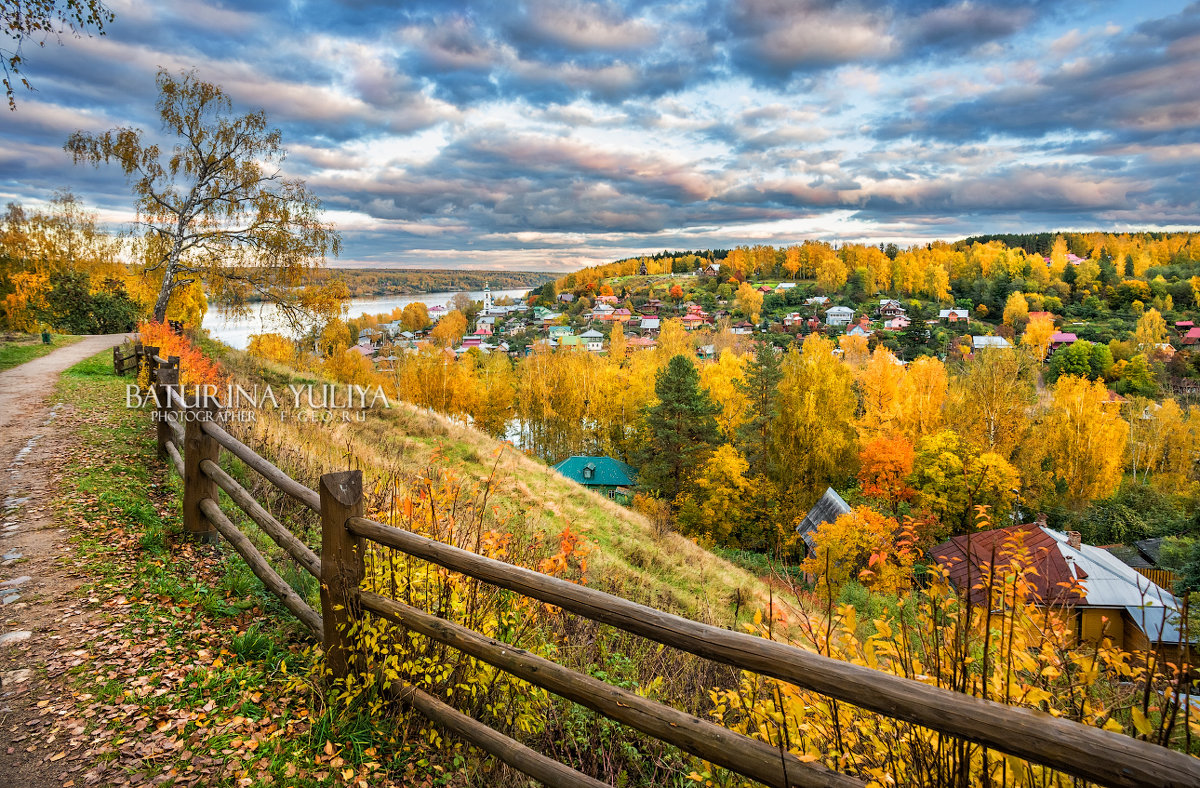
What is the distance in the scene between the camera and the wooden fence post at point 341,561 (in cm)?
337

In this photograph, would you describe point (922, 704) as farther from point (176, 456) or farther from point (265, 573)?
point (176, 456)

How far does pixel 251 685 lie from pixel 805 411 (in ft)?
109

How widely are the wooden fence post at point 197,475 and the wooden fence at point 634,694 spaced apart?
811mm

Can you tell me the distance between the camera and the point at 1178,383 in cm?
6006

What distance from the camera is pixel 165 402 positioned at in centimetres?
728

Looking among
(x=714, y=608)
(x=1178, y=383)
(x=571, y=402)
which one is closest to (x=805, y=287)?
(x=1178, y=383)

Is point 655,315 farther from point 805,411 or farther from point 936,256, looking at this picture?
point 805,411

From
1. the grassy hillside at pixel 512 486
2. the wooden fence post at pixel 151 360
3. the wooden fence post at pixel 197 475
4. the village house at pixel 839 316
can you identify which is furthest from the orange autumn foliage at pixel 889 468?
the village house at pixel 839 316

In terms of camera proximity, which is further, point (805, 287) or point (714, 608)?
point (805, 287)

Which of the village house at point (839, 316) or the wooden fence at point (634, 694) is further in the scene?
the village house at point (839, 316)

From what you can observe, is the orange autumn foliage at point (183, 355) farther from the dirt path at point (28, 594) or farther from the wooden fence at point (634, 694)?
the wooden fence at point (634, 694)

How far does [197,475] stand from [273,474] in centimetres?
214

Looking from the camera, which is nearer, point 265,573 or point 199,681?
point 199,681

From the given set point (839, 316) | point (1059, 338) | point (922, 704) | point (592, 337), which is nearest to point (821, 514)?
point (922, 704)
